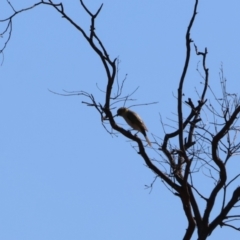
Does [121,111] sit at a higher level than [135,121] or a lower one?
lower

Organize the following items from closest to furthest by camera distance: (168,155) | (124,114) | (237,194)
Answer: (237,194)
(168,155)
(124,114)

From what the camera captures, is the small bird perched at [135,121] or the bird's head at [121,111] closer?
the bird's head at [121,111]

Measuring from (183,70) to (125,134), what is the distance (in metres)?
0.96

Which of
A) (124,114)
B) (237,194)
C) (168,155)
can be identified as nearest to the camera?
(237,194)

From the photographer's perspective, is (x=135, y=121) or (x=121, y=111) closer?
(x=121, y=111)

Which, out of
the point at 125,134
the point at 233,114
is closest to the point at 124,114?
Answer: the point at 125,134

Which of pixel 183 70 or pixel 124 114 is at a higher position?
pixel 124 114

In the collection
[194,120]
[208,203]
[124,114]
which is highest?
[124,114]

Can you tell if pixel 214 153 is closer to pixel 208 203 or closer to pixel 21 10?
pixel 208 203

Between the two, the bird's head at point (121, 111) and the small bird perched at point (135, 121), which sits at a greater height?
the small bird perched at point (135, 121)

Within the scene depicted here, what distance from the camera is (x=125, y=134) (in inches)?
309

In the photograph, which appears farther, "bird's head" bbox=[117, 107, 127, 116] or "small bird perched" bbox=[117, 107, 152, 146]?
"small bird perched" bbox=[117, 107, 152, 146]

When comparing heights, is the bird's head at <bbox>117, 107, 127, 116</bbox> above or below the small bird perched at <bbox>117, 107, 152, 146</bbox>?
below

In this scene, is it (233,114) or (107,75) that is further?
(107,75)
